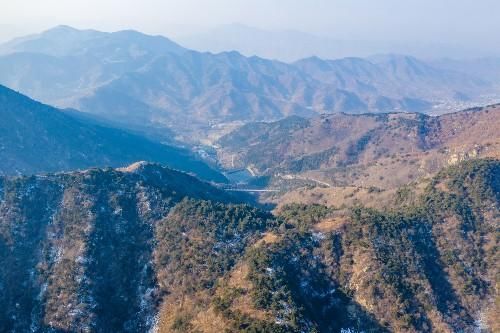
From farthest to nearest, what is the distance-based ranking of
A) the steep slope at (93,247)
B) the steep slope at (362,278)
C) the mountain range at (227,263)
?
the steep slope at (93,247), the mountain range at (227,263), the steep slope at (362,278)

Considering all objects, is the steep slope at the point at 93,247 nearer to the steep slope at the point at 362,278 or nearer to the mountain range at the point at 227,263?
the mountain range at the point at 227,263

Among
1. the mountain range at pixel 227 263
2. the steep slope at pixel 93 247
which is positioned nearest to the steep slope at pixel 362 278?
the mountain range at pixel 227 263

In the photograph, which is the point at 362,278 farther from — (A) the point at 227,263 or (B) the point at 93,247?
(B) the point at 93,247

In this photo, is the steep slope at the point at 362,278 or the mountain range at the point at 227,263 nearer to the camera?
the steep slope at the point at 362,278

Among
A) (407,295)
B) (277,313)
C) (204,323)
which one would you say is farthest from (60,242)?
(407,295)

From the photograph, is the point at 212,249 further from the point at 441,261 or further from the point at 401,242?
the point at 441,261

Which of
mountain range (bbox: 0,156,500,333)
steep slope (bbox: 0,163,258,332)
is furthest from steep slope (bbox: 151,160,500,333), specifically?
steep slope (bbox: 0,163,258,332)

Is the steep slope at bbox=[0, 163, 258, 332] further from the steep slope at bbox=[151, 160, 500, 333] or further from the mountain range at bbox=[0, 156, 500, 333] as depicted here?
the steep slope at bbox=[151, 160, 500, 333]

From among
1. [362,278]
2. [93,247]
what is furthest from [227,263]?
[93,247]
